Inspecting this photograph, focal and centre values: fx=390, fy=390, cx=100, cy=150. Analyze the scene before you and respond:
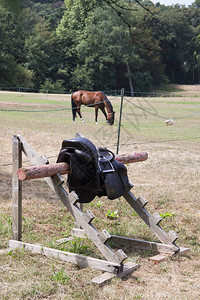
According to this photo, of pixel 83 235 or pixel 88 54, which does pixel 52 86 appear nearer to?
pixel 88 54

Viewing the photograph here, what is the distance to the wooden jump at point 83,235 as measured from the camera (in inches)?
144

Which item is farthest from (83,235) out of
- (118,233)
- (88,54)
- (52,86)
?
(88,54)

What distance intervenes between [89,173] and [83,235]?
0.98 metres

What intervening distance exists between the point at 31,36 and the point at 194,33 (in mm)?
33139

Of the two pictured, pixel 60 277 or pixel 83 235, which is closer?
pixel 60 277

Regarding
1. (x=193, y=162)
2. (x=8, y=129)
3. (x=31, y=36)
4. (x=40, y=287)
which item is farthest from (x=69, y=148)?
(x=31, y=36)

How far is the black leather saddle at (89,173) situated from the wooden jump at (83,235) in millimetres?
137

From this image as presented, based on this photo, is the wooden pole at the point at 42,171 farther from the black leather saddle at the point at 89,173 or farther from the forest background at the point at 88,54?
the forest background at the point at 88,54

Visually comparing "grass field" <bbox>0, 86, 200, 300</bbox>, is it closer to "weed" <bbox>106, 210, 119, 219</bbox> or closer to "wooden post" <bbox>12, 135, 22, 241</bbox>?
"weed" <bbox>106, 210, 119, 219</bbox>

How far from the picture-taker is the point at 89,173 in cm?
411

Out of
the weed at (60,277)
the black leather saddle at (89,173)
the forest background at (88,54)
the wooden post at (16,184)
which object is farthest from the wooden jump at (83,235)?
the forest background at (88,54)

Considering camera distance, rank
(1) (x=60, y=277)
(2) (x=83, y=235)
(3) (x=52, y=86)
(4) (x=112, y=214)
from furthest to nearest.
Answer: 1. (3) (x=52, y=86)
2. (4) (x=112, y=214)
3. (2) (x=83, y=235)
4. (1) (x=60, y=277)

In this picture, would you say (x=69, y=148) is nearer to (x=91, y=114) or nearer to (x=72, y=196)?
(x=72, y=196)

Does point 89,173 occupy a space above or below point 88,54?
below
